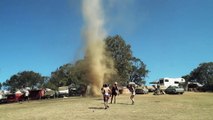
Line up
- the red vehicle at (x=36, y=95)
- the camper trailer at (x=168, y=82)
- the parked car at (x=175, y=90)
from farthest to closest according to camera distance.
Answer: the camper trailer at (x=168, y=82), the red vehicle at (x=36, y=95), the parked car at (x=175, y=90)

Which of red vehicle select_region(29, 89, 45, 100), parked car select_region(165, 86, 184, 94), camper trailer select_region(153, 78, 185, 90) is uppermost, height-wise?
camper trailer select_region(153, 78, 185, 90)

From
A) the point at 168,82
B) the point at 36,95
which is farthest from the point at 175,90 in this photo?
the point at 36,95

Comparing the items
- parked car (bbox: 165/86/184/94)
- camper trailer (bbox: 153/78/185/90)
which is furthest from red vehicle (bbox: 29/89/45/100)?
camper trailer (bbox: 153/78/185/90)

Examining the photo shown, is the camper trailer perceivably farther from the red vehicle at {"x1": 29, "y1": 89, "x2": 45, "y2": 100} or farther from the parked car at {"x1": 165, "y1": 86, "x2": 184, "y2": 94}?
the red vehicle at {"x1": 29, "y1": 89, "x2": 45, "y2": 100}

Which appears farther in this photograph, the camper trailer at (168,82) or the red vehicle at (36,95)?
the camper trailer at (168,82)

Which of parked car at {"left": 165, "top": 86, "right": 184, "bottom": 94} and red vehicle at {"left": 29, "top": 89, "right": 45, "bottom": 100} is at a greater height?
red vehicle at {"left": 29, "top": 89, "right": 45, "bottom": 100}

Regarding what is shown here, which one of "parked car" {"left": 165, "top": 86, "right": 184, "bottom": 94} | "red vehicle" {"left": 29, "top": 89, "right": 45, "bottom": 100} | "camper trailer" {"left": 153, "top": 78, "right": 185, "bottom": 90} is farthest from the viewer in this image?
"camper trailer" {"left": 153, "top": 78, "right": 185, "bottom": 90}

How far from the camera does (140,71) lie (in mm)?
132000

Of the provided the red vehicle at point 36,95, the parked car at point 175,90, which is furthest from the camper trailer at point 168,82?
the red vehicle at point 36,95

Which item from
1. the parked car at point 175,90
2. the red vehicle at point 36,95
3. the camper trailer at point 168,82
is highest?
the camper trailer at point 168,82

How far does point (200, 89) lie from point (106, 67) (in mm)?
35277

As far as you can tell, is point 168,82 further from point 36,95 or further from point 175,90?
point 36,95

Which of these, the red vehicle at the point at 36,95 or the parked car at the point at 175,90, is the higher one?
the red vehicle at the point at 36,95

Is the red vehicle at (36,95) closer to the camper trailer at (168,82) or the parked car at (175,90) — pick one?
the parked car at (175,90)
